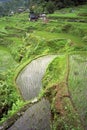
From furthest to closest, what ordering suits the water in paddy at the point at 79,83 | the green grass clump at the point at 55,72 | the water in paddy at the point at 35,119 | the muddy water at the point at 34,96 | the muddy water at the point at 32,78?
the green grass clump at the point at 55,72, the muddy water at the point at 32,78, the water in paddy at the point at 79,83, the muddy water at the point at 34,96, the water in paddy at the point at 35,119

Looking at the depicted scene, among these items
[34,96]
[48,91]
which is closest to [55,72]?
[34,96]

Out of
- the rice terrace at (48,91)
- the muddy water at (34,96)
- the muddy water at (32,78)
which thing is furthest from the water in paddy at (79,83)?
the muddy water at (32,78)

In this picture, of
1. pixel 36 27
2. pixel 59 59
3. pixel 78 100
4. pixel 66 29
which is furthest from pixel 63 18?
pixel 78 100

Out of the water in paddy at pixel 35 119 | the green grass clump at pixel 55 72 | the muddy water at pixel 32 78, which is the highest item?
the water in paddy at pixel 35 119

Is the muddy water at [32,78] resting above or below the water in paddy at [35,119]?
below

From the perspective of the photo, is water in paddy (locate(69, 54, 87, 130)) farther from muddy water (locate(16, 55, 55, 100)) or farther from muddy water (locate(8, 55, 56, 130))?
muddy water (locate(16, 55, 55, 100))

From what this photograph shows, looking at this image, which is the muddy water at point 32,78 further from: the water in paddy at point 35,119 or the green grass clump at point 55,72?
the water in paddy at point 35,119

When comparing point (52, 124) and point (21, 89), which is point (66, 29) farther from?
point (52, 124)
